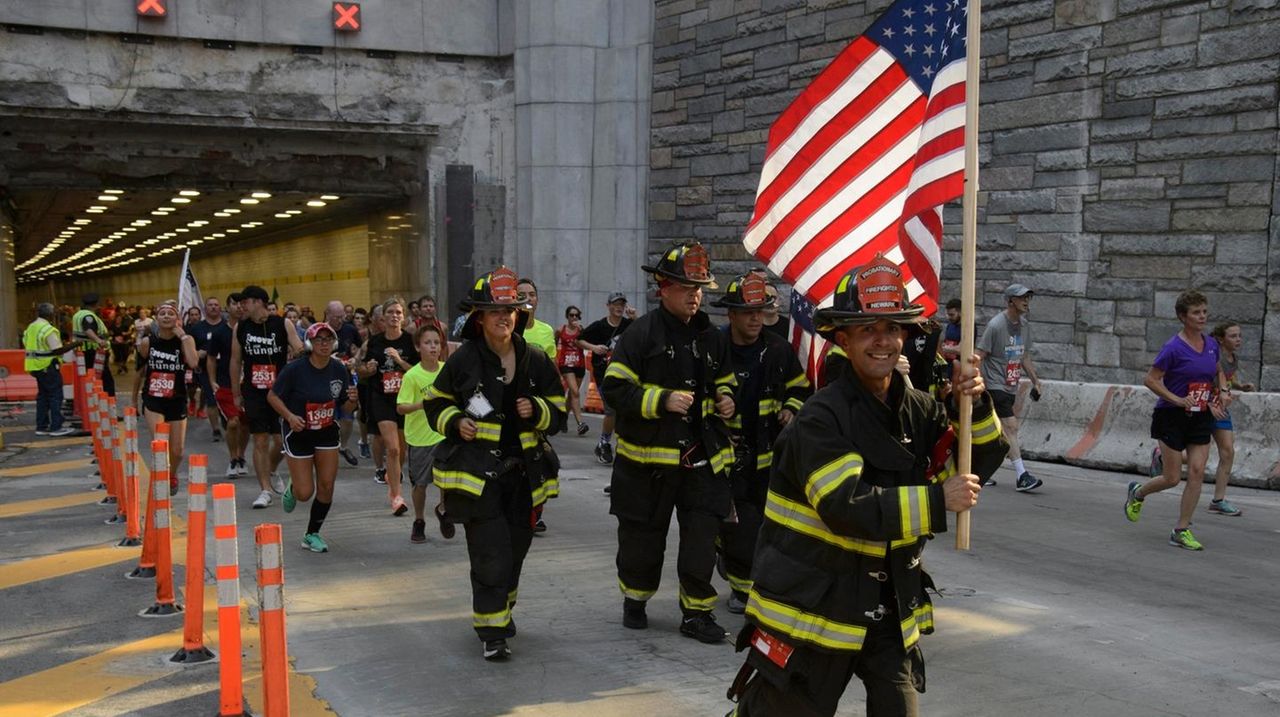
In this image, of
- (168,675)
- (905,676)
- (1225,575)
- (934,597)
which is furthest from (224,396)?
(905,676)

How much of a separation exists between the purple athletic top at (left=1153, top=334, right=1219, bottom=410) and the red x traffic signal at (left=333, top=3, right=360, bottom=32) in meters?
14.9

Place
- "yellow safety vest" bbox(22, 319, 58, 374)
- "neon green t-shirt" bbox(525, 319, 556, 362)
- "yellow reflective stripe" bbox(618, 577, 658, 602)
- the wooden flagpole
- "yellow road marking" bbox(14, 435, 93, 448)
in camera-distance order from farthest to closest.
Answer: "yellow safety vest" bbox(22, 319, 58, 374)
"yellow road marking" bbox(14, 435, 93, 448)
"neon green t-shirt" bbox(525, 319, 556, 362)
"yellow reflective stripe" bbox(618, 577, 658, 602)
the wooden flagpole

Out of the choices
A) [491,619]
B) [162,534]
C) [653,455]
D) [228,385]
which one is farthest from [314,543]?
[228,385]

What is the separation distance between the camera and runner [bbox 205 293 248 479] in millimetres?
13148

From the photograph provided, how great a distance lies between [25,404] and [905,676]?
22762 mm

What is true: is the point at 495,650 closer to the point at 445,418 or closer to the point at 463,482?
the point at 463,482

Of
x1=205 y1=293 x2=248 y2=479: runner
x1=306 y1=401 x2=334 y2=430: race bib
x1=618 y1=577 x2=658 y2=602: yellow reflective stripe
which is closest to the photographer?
x1=618 y1=577 x2=658 y2=602: yellow reflective stripe

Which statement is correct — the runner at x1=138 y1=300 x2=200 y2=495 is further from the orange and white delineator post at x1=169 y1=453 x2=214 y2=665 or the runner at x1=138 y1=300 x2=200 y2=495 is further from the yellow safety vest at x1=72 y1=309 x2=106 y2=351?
the yellow safety vest at x1=72 y1=309 x2=106 y2=351

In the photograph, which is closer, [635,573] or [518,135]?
[635,573]

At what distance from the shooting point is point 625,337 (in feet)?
22.6

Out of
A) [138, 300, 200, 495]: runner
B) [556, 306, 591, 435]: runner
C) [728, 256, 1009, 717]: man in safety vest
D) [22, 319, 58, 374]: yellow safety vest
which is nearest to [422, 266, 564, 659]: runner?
[728, 256, 1009, 717]: man in safety vest

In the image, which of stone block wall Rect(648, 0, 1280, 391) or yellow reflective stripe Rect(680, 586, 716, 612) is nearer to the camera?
yellow reflective stripe Rect(680, 586, 716, 612)

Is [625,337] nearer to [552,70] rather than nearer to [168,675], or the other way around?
[168,675]

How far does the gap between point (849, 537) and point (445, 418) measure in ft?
10.6
